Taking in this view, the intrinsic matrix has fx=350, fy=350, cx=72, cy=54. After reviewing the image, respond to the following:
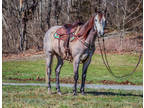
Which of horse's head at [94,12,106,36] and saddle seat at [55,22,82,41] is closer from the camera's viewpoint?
horse's head at [94,12,106,36]

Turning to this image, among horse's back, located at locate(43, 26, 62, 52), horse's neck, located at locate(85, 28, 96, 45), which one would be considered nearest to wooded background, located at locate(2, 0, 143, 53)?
horse's back, located at locate(43, 26, 62, 52)

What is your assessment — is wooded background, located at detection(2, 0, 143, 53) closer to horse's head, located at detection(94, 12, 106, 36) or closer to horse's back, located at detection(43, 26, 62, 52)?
horse's back, located at detection(43, 26, 62, 52)

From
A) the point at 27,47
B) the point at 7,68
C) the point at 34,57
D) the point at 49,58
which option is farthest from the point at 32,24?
the point at 49,58

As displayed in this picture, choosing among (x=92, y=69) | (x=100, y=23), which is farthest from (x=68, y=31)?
(x=92, y=69)

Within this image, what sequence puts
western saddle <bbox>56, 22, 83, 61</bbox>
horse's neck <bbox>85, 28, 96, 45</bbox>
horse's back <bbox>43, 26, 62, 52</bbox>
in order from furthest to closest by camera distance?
1. horse's back <bbox>43, 26, 62, 52</bbox>
2. western saddle <bbox>56, 22, 83, 61</bbox>
3. horse's neck <bbox>85, 28, 96, 45</bbox>

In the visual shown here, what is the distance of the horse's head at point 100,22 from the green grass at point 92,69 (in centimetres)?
987

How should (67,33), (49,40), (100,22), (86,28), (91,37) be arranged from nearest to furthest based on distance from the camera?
1. (100,22)
2. (91,37)
3. (86,28)
4. (67,33)
5. (49,40)

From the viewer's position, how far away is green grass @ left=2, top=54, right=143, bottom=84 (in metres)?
21.0

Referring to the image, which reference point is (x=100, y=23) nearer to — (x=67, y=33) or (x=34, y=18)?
(x=67, y=33)

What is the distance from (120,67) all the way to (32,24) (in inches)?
599

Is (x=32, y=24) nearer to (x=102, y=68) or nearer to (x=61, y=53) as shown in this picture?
(x=102, y=68)

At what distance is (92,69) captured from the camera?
76.5 feet

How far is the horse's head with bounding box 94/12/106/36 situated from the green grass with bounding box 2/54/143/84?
32.4ft

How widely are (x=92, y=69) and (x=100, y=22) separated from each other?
13.7 m
